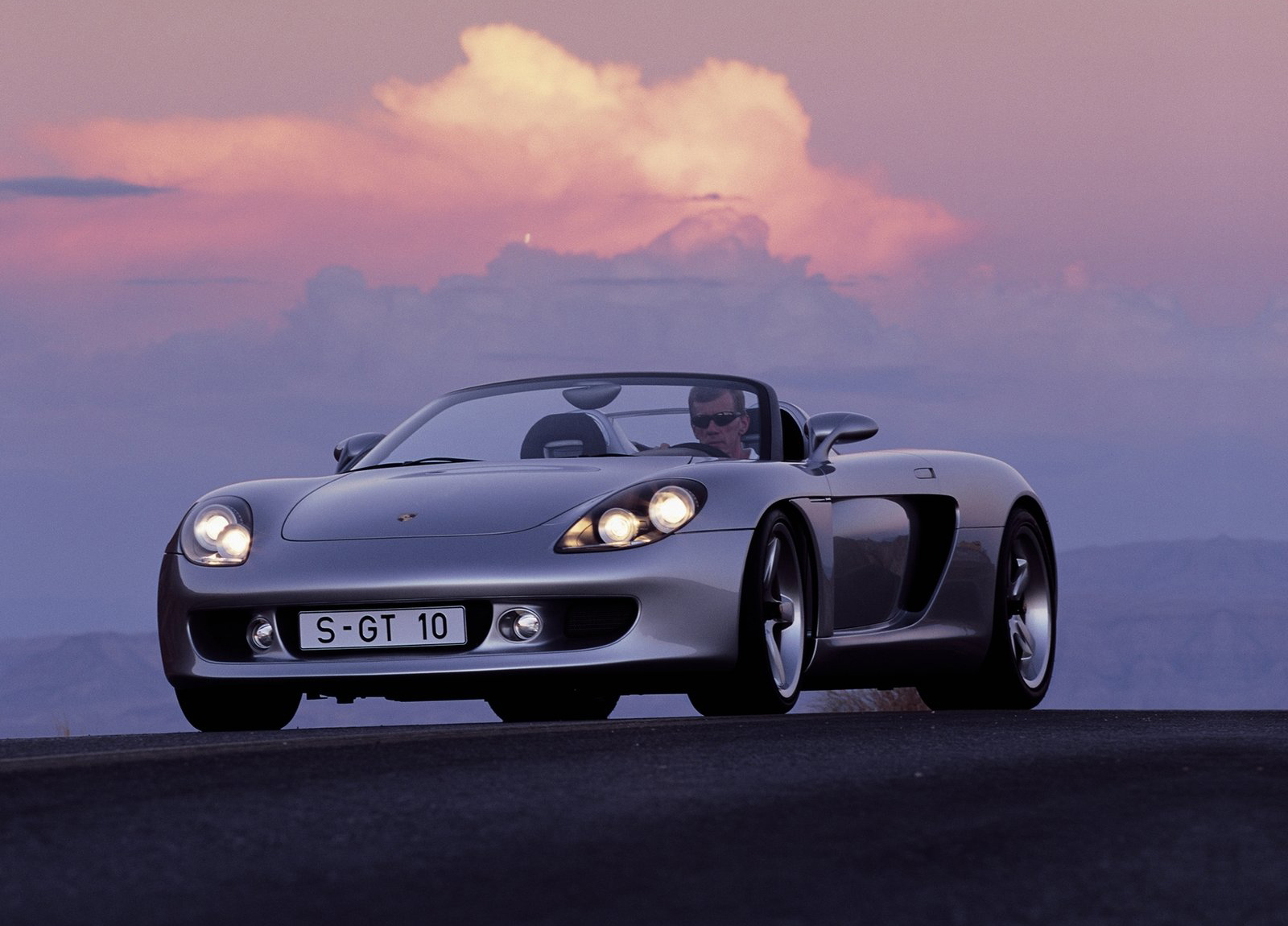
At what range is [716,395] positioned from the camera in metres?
8.73

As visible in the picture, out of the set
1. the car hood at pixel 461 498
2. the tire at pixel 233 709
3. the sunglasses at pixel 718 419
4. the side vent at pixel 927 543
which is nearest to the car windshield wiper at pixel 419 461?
the car hood at pixel 461 498

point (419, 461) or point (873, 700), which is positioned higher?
point (419, 461)

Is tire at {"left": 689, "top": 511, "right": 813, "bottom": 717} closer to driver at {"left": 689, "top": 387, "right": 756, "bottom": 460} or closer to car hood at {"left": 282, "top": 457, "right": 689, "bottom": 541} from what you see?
car hood at {"left": 282, "top": 457, "right": 689, "bottom": 541}

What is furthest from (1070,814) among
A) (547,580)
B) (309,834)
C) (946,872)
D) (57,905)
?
(547,580)

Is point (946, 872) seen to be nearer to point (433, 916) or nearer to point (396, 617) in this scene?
point (433, 916)

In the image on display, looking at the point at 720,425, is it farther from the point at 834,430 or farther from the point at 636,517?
the point at 636,517

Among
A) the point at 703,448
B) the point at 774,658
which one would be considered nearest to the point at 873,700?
the point at 703,448

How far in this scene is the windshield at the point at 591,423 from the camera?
8.47m

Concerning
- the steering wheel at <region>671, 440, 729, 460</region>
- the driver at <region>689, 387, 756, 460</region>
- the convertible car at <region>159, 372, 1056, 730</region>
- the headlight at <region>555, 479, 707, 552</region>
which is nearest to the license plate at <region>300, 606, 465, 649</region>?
the convertible car at <region>159, 372, 1056, 730</region>

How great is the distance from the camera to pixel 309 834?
3.81 metres

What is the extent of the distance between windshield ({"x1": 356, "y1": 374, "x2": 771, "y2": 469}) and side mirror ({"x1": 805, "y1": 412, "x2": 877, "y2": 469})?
24cm

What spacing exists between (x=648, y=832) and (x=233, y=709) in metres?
4.18

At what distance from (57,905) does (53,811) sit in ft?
3.10

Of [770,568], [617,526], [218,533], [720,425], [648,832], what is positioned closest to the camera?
[648,832]
